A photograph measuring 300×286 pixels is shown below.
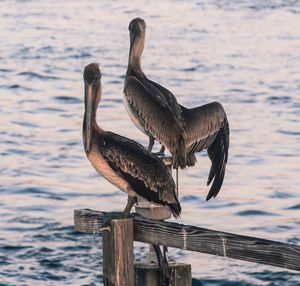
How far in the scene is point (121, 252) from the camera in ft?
22.6

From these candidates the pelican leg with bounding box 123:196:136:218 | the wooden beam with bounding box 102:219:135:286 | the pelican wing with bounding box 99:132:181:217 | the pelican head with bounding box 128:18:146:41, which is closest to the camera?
the wooden beam with bounding box 102:219:135:286

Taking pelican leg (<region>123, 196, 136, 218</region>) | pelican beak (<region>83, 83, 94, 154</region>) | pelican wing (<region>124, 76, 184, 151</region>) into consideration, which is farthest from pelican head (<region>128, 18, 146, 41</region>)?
pelican leg (<region>123, 196, 136, 218</region>)

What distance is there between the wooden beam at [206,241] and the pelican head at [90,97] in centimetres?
45

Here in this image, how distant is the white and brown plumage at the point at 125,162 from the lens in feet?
24.1

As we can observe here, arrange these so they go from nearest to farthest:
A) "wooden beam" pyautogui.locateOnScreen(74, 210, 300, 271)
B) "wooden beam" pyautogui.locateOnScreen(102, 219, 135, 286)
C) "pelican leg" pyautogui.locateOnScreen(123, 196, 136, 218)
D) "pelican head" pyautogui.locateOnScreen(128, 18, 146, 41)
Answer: "wooden beam" pyautogui.locateOnScreen(74, 210, 300, 271)
"wooden beam" pyautogui.locateOnScreen(102, 219, 135, 286)
"pelican leg" pyautogui.locateOnScreen(123, 196, 136, 218)
"pelican head" pyautogui.locateOnScreen(128, 18, 146, 41)

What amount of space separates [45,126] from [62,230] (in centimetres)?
601

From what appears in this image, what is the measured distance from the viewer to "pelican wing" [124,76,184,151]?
9492 mm

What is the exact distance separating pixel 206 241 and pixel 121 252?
1.90 ft

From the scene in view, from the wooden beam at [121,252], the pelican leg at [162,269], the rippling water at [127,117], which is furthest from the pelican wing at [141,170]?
the rippling water at [127,117]

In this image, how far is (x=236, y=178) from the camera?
51.3ft

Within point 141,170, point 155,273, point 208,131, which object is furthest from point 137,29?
point 155,273

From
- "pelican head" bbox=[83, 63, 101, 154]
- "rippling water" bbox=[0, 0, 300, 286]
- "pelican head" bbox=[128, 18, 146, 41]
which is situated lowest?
"rippling water" bbox=[0, 0, 300, 286]

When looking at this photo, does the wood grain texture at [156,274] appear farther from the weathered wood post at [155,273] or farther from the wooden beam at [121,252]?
the wooden beam at [121,252]

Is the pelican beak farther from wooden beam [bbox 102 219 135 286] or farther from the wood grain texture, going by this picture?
the wood grain texture
